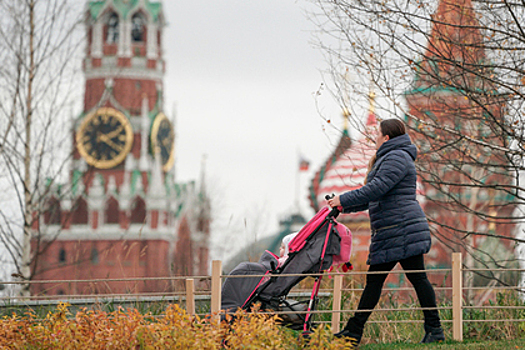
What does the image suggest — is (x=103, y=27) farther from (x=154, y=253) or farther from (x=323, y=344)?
(x=323, y=344)

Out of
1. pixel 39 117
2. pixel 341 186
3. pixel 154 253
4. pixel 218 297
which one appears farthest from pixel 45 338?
pixel 154 253

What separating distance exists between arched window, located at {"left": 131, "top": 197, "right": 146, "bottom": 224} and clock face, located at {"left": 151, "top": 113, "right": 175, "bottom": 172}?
3.70 metres

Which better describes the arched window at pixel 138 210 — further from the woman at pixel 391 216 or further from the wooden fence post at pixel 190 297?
the woman at pixel 391 216

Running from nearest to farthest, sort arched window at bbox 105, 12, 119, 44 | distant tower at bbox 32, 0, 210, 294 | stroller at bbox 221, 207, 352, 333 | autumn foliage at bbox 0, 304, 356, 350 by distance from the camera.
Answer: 1. autumn foliage at bbox 0, 304, 356, 350
2. stroller at bbox 221, 207, 352, 333
3. distant tower at bbox 32, 0, 210, 294
4. arched window at bbox 105, 12, 119, 44

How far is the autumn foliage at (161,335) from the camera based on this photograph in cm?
557

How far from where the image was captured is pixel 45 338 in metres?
5.92

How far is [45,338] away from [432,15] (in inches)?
201

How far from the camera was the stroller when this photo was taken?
6.38 metres

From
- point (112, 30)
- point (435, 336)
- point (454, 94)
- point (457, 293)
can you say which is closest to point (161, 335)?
point (435, 336)

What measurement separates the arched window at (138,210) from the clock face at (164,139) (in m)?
3.70

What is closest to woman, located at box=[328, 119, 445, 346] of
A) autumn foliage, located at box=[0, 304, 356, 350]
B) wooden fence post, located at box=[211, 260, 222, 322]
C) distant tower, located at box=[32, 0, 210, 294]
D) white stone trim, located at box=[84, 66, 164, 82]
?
autumn foliage, located at box=[0, 304, 356, 350]

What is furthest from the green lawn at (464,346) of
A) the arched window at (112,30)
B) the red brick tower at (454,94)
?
the arched window at (112,30)

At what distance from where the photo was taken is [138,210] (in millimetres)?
76688

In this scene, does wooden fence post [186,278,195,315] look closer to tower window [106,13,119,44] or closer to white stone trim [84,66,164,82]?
white stone trim [84,66,164,82]
